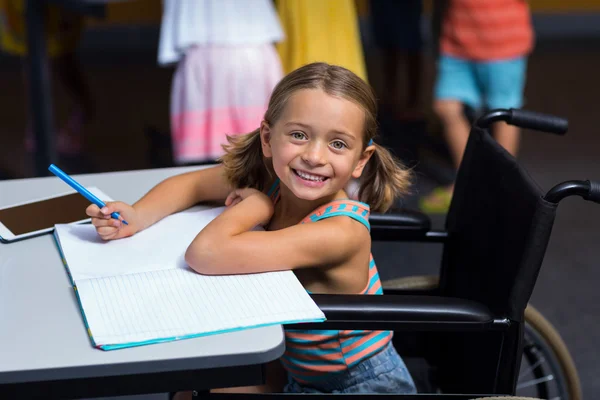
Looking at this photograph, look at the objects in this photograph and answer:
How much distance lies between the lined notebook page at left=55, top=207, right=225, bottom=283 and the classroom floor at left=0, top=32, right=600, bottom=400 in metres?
0.76

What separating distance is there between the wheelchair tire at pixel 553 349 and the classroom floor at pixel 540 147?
506mm

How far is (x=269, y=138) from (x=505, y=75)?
6.39ft

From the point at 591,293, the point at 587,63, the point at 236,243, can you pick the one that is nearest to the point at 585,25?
the point at 587,63

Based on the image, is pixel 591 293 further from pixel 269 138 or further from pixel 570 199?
pixel 269 138

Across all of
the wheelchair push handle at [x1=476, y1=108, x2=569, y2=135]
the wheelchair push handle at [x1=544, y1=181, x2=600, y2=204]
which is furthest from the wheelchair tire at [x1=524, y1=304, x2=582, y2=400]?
the wheelchair push handle at [x1=544, y1=181, x2=600, y2=204]

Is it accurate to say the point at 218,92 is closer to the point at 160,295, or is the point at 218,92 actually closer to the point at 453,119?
the point at 453,119

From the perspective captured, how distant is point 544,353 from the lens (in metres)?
1.52

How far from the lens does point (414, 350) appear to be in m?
1.48

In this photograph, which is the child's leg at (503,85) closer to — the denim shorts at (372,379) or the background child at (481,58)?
the background child at (481,58)

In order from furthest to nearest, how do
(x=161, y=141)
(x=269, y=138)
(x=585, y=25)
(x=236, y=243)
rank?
1. (x=585, y=25)
2. (x=161, y=141)
3. (x=269, y=138)
4. (x=236, y=243)

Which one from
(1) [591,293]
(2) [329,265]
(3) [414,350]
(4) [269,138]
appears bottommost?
(1) [591,293]

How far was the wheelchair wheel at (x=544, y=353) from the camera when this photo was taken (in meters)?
1.49

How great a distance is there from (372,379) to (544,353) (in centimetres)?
45

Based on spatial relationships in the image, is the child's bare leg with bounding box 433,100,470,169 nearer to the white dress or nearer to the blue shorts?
the blue shorts
